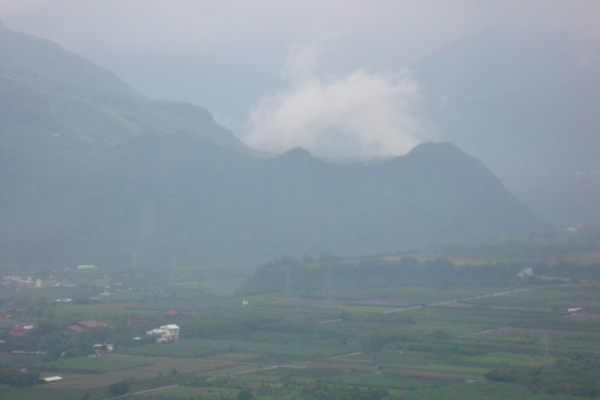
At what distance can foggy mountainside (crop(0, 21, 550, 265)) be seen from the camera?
204 feet

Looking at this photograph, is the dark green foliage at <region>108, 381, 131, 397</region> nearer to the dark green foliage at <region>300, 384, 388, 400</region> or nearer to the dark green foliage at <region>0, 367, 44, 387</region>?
the dark green foliage at <region>0, 367, 44, 387</region>

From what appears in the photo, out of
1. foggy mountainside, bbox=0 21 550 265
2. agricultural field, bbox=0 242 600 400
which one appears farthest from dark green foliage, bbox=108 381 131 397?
foggy mountainside, bbox=0 21 550 265

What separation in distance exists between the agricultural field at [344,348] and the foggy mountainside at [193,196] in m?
23.3

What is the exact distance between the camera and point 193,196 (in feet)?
238

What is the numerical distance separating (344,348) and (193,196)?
4722 cm

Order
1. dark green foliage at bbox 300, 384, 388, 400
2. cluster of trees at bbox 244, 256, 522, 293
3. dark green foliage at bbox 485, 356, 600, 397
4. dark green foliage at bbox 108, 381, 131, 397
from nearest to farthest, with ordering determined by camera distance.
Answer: dark green foliage at bbox 300, 384, 388, 400
dark green foliage at bbox 485, 356, 600, 397
dark green foliage at bbox 108, 381, 131, 397
cluster of trees at bbox 244, 256, 522, 293

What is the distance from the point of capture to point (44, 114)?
7581 centimetres

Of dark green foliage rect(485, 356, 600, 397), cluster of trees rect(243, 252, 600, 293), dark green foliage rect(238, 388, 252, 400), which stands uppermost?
cluster of trees rect(243, 252, 600, 293)

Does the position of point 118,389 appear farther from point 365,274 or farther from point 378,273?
point 378,273

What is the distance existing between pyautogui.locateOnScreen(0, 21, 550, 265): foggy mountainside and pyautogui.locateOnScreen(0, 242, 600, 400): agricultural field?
23310 millimetres

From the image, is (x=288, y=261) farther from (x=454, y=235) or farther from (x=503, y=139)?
(x=503, y=139)

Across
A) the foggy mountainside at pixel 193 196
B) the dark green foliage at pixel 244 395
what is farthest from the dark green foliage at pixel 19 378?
the foggy mountainside at pixel 193 196

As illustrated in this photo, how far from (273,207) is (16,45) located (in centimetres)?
5501

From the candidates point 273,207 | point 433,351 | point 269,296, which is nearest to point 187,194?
point 273,207
